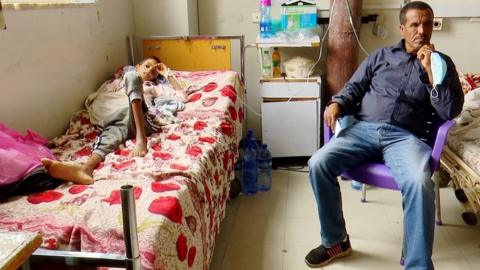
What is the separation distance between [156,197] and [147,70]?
129cm

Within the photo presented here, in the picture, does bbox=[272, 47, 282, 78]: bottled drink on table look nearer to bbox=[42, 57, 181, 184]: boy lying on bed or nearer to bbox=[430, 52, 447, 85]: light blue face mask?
bbox=[42, 57, 181, 184]: boy lying on bed

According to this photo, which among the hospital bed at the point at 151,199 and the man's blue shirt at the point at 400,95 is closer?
the hospital bed at the point at 151,199

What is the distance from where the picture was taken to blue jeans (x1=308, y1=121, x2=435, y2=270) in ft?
5.58

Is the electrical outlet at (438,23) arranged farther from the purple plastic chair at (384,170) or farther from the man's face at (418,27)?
the purple plastic chair at (384,170)

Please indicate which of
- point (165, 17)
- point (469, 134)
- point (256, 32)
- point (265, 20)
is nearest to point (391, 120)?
point (469, 134)

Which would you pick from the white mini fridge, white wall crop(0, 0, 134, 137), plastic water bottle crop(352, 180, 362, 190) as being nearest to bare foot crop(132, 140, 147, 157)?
white wall crop(0, 0, 134, 137)

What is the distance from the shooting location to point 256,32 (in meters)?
3.27

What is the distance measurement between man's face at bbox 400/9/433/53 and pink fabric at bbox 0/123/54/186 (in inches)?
68.6

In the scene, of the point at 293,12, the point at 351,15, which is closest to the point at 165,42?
the point at 293,12

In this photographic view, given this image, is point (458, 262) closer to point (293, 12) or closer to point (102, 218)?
point (102, 218)

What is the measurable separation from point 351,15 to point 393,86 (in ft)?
3.09

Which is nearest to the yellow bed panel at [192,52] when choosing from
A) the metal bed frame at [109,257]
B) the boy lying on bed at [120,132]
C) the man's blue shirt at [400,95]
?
the boy lying on bed at [120,132]

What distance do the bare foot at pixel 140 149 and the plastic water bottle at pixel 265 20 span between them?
52.4 inches

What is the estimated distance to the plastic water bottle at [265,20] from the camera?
299 centimetres
